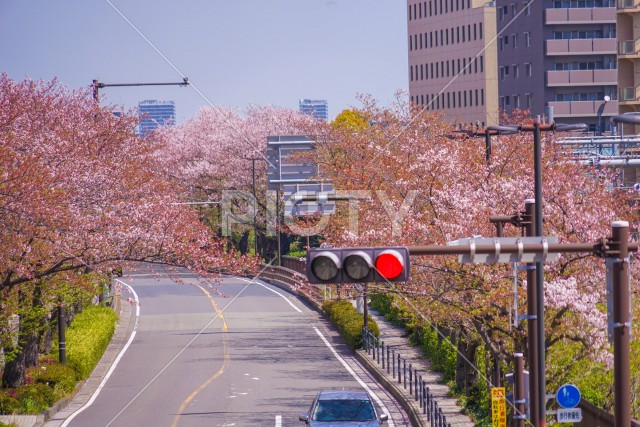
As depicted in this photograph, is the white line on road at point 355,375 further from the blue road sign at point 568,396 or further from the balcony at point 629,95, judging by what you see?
the balcony at point 629,95

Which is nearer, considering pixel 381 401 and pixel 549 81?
pixel 381 401

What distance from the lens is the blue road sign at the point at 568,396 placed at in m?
18.8

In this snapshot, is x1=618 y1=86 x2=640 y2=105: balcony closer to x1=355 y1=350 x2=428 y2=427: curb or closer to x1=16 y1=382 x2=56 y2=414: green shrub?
x1=355 y1=350 x2=428 y2=427: curb

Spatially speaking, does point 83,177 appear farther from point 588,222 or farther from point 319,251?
point 319,251

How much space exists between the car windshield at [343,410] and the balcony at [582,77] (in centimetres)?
7597

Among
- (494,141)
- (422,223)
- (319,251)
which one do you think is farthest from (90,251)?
(494,141)

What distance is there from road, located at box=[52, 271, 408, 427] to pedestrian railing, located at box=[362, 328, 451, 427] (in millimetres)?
735

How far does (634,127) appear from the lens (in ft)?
299

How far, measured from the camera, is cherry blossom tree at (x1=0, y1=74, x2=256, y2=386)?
79.1 ft

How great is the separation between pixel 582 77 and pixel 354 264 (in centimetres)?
8859

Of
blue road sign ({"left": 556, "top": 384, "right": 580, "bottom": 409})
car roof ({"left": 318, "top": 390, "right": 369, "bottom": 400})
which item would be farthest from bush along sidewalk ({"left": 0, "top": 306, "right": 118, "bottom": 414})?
blue road sign ({"left": 556, "top": 384, "right": 580, "bottom": 409})

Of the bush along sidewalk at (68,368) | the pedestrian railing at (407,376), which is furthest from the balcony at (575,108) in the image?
the pedestrian railing at (407,376)

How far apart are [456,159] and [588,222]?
6879 millimetres

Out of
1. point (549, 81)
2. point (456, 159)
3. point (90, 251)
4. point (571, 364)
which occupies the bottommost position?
point (571, 364)
